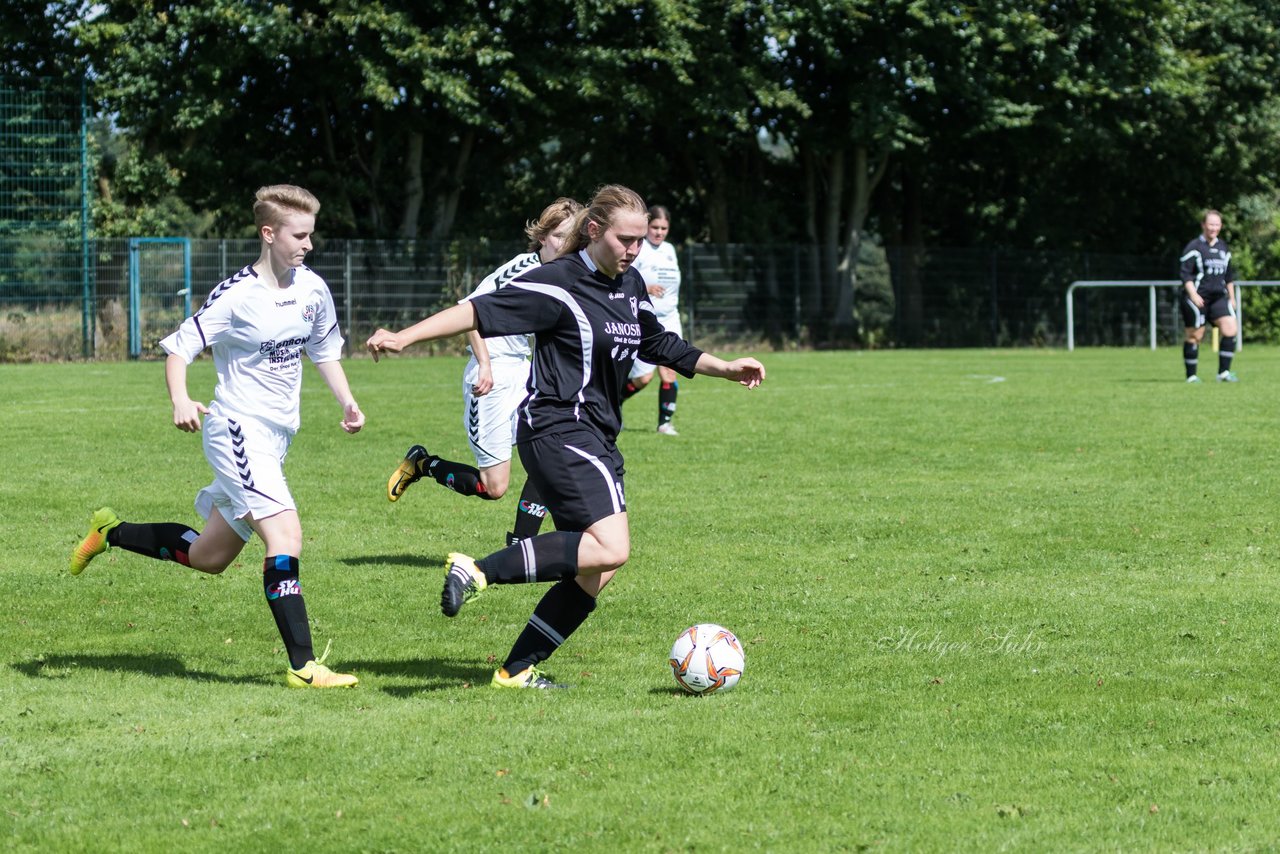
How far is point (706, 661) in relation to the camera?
18.7ft

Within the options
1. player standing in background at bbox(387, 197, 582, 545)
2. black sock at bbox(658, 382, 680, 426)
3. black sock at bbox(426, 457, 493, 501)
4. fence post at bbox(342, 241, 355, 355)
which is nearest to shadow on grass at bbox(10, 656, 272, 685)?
player standing in background at bbox(387, 197, 582, 545)

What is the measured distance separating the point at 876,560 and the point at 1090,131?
1136 inches

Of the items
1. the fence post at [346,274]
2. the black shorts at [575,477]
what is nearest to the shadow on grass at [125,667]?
the black shorts at [575,477]

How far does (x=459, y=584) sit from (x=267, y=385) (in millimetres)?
1392

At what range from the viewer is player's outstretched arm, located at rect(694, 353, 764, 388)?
6.12m

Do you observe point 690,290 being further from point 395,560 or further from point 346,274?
point 395,560

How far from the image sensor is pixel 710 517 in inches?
399

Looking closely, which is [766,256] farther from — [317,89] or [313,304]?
[313,304]

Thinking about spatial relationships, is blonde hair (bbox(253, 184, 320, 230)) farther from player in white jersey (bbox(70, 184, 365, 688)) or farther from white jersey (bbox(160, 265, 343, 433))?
white jersey (bbox(160, 265, 343, 433))

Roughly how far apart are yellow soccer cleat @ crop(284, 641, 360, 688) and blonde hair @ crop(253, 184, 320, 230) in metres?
1.65

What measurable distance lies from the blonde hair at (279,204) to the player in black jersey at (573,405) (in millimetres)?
889

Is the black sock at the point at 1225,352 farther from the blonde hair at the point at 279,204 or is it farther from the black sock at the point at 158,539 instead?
the blonde hair at the point at 279,204

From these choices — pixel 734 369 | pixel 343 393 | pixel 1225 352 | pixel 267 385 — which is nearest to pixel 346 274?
pixel 1225 352

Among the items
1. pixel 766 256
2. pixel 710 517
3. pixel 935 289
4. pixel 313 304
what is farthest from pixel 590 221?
pixel 935 289
